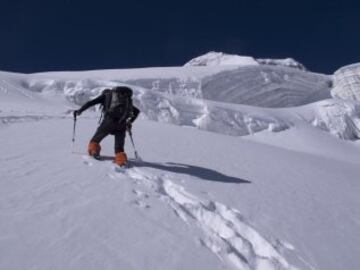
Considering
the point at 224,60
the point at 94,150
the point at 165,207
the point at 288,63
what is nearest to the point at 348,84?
the point at 224,60

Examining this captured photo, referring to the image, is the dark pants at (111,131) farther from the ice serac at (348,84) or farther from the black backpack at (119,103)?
the ice serac at (348,84)

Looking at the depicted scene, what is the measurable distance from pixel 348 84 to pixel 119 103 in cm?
3484

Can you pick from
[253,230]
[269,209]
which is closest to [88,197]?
[253,230]

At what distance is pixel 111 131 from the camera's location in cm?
652

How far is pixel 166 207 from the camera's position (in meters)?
4.41

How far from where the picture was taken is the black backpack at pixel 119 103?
6500 mm

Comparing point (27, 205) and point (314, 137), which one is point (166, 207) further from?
point (314, 137)

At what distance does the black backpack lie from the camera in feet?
21.3

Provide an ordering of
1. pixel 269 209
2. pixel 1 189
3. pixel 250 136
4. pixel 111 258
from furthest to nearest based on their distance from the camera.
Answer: pixel 250 136 < pixel 269 209 < pixel 1 189 < pixel 111 258

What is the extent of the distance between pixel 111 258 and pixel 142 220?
837mm

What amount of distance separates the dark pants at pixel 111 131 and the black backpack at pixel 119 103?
0.08 metres

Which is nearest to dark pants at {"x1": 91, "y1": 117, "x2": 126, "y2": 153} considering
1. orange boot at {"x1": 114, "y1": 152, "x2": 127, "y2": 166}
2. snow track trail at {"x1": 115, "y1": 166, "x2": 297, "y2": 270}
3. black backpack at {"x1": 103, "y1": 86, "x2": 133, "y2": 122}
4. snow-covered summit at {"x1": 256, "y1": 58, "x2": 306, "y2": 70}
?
black backpack at {"x1": 103, "y1": 86, "x2": 133, "y2": 122}

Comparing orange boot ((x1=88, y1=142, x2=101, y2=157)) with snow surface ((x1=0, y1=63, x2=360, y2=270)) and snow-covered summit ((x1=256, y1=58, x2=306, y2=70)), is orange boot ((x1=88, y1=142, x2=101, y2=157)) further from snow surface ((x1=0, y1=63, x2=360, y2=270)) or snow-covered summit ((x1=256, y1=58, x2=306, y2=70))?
snow-covered summit ((x1=256, y1=58, x2=306, y2=70))

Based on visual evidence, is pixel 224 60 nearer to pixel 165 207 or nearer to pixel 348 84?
pixel 348 84
